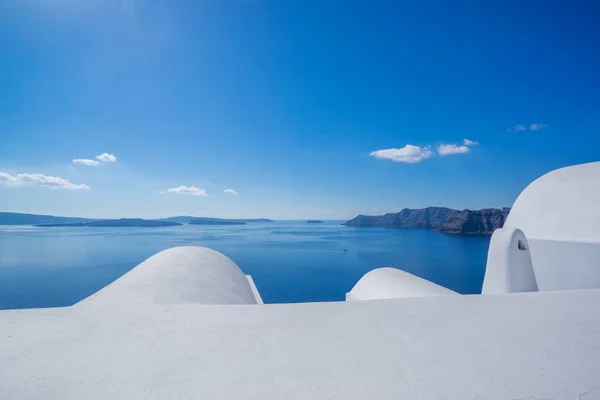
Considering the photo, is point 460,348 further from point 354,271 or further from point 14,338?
point 354,271

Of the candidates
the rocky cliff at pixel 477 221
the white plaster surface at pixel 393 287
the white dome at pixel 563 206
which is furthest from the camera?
the rocky cliff at pixel 477 221

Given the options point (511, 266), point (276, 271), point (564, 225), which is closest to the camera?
point (511, 266)

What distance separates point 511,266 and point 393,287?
402 centimetres

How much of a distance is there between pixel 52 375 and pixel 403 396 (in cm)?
232

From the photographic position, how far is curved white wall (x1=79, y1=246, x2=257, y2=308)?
436 centimetres

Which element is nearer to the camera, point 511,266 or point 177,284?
point 177,284

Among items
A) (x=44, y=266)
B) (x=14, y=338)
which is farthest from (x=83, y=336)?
(x=44, y=266)

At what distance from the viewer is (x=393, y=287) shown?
976 cm

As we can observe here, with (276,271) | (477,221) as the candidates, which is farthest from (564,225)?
(477,221)

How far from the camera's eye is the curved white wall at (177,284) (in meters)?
4.36

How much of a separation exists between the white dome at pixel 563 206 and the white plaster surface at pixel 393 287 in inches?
123

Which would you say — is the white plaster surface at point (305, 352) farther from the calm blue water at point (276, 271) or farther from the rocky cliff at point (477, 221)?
the rocky cliff at point (477, 221)

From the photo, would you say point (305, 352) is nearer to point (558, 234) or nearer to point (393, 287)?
point (393, 287)

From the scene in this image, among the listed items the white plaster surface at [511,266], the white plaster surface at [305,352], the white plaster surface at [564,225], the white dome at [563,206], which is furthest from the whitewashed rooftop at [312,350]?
the white dome at [563,206]
